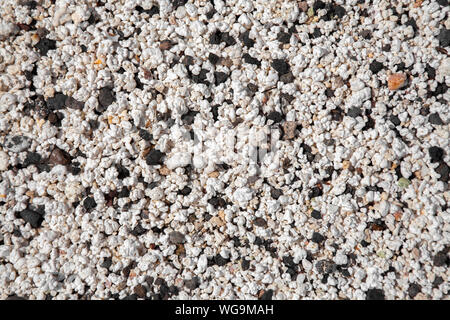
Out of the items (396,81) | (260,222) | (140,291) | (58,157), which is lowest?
(140,291)

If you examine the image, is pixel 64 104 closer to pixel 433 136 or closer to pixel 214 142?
pixel 214 142

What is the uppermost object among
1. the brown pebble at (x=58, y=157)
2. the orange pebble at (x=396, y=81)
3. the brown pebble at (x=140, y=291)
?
the orange pebble at (x=396, y=81)

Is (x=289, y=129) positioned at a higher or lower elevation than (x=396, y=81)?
lower

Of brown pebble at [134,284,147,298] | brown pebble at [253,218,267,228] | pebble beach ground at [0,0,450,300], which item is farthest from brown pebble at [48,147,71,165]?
brown pebble at [253,218,267,228]

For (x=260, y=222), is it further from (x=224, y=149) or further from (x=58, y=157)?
(x=58, y=157)

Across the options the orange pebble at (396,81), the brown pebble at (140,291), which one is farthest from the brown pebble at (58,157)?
the orange pebble at (396,81)

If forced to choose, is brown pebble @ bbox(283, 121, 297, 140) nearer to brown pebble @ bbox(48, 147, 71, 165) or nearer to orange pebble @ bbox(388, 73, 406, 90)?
orange pebble @ bbox(388, 73, 406, 90)

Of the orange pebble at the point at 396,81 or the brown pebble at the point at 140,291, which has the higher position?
the orange pebble at the point at 396,81

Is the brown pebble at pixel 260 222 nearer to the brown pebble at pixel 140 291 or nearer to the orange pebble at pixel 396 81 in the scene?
the brown pebble at pixel 140 291

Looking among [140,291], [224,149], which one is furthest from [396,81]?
[140,291]
